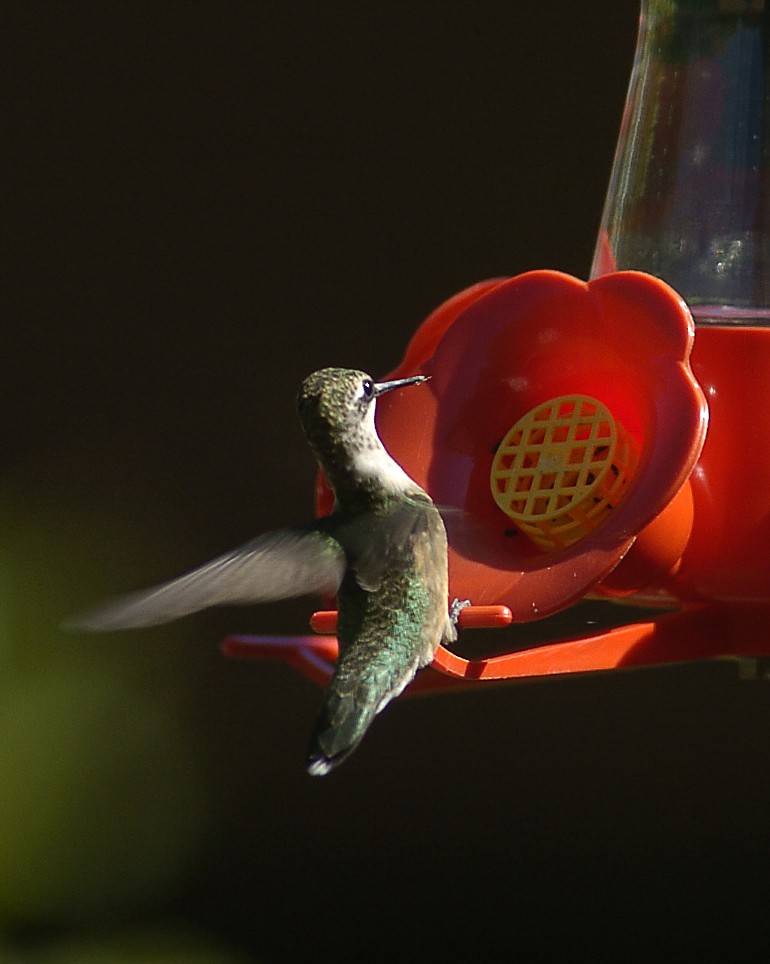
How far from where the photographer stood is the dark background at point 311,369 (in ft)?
17.7

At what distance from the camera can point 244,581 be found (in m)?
2.46

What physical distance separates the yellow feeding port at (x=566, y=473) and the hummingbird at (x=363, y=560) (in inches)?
6.8

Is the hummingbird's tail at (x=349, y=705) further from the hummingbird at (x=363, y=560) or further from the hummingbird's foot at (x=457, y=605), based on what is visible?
the hummingbird's foot at (x=457, y=605)

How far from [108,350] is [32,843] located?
1.93 meters

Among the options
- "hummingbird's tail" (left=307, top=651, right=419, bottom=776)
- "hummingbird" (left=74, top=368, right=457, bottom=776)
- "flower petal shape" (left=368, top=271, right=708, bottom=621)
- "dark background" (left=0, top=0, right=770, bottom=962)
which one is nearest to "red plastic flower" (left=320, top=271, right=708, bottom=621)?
"flower petal shape" (left=368, top=271, right=708, bottom=621)

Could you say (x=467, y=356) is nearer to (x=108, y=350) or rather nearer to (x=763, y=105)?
(x=763, y=105)

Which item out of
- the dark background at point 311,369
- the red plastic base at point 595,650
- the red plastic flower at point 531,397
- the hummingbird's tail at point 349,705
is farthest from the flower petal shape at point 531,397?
the dark background at point 311,369

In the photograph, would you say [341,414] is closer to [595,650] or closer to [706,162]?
[595,650]

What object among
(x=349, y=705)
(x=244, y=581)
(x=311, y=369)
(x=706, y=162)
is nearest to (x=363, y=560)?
(x=349, y=705)

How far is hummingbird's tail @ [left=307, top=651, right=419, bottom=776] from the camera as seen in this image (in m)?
2.66

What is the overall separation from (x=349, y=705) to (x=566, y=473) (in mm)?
554

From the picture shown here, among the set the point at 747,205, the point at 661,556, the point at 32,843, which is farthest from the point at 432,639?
the point at 32,843

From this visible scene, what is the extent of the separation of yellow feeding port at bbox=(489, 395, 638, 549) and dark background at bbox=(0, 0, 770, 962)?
257cm

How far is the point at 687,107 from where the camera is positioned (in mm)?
3133
